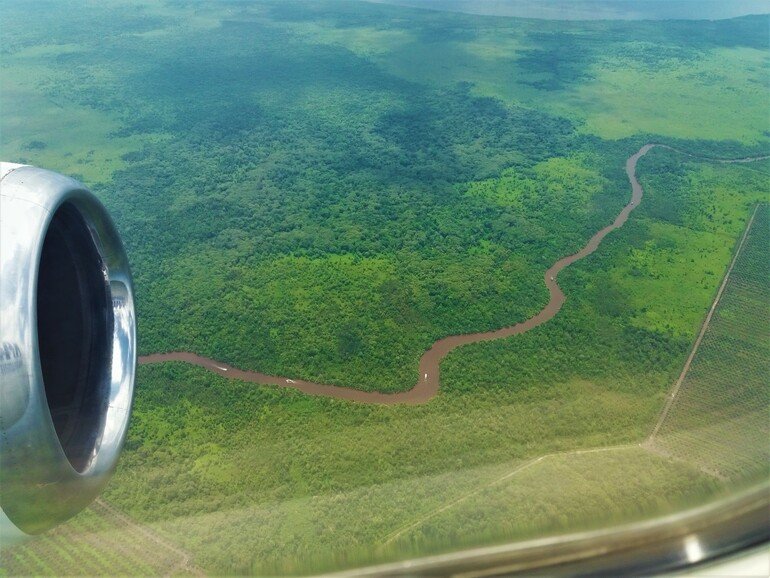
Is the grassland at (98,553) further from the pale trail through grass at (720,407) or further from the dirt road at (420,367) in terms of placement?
the dirt road at (420,367)

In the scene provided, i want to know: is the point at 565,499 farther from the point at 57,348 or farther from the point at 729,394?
the point at 57,348

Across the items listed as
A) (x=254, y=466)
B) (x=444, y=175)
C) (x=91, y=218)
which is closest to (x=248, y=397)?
(x=254, y=466)

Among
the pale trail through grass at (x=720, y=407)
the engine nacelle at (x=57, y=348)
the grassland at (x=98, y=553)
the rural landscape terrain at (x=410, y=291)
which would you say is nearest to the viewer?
the engine nacelle at (x=57, y=348)

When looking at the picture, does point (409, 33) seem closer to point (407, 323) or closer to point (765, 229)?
point (765, 229)

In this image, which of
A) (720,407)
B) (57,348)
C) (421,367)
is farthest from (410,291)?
(57,348)

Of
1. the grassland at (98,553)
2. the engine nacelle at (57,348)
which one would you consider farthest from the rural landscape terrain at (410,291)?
the engine nacelle at (57,348)

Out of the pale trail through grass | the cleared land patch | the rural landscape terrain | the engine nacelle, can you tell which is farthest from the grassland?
the cleared land patch
